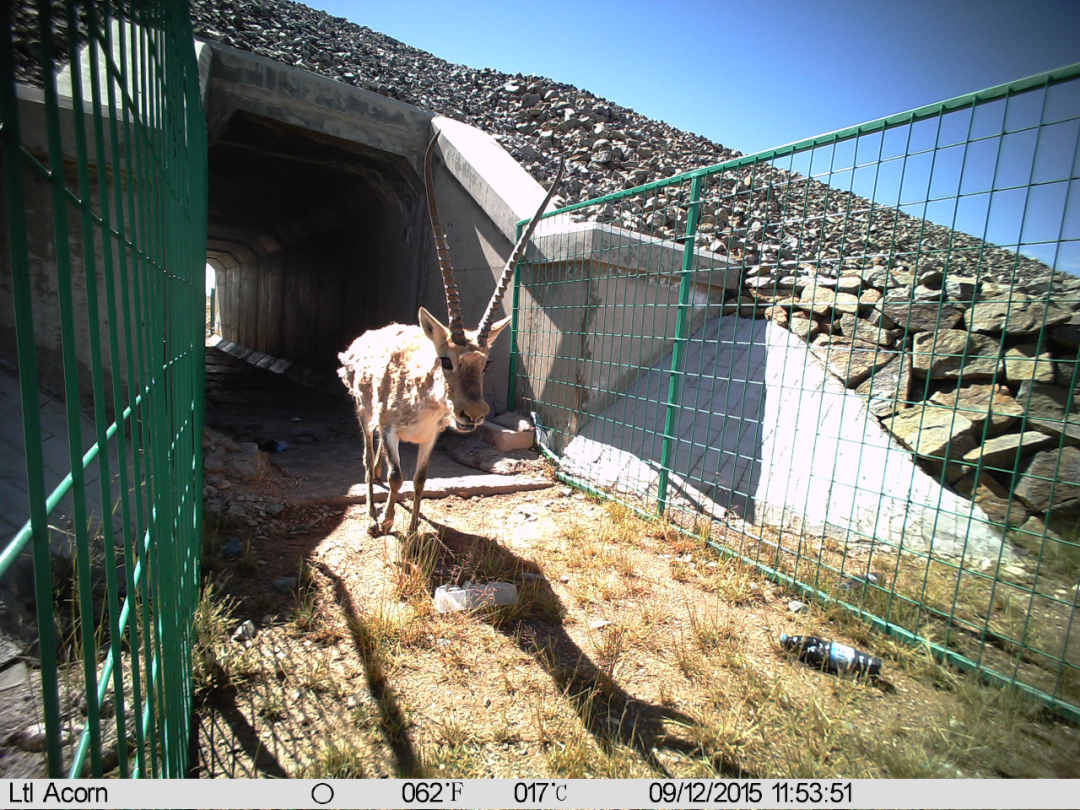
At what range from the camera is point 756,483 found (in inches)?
204

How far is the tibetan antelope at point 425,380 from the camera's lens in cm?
408

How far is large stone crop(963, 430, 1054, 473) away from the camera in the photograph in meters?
4.23

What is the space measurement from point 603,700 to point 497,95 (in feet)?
44.3

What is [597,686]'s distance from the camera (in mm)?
2869

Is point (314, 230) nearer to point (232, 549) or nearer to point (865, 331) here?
point (232, 549)

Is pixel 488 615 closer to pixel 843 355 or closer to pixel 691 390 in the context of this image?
pixel 691 390

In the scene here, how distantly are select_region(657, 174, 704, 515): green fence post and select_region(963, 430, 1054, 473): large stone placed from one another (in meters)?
2.36

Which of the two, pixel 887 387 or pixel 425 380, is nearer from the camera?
pixel 425 380

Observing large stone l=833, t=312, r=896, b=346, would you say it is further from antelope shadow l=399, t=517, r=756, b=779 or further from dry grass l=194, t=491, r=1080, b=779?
antelope shadow l=399, t=517, r=756, b=779

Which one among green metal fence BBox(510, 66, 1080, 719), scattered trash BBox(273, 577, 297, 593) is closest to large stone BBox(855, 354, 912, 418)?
green metal fence BBox(510, 66, 1080, 719)

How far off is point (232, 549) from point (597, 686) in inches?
116

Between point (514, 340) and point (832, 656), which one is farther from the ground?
point (514, 340)

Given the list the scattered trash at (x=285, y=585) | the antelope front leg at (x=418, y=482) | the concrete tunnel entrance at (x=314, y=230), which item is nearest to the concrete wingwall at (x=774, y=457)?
the antelope front leg at (x=418, y=482)

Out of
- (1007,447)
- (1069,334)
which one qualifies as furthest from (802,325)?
(1007,447)
